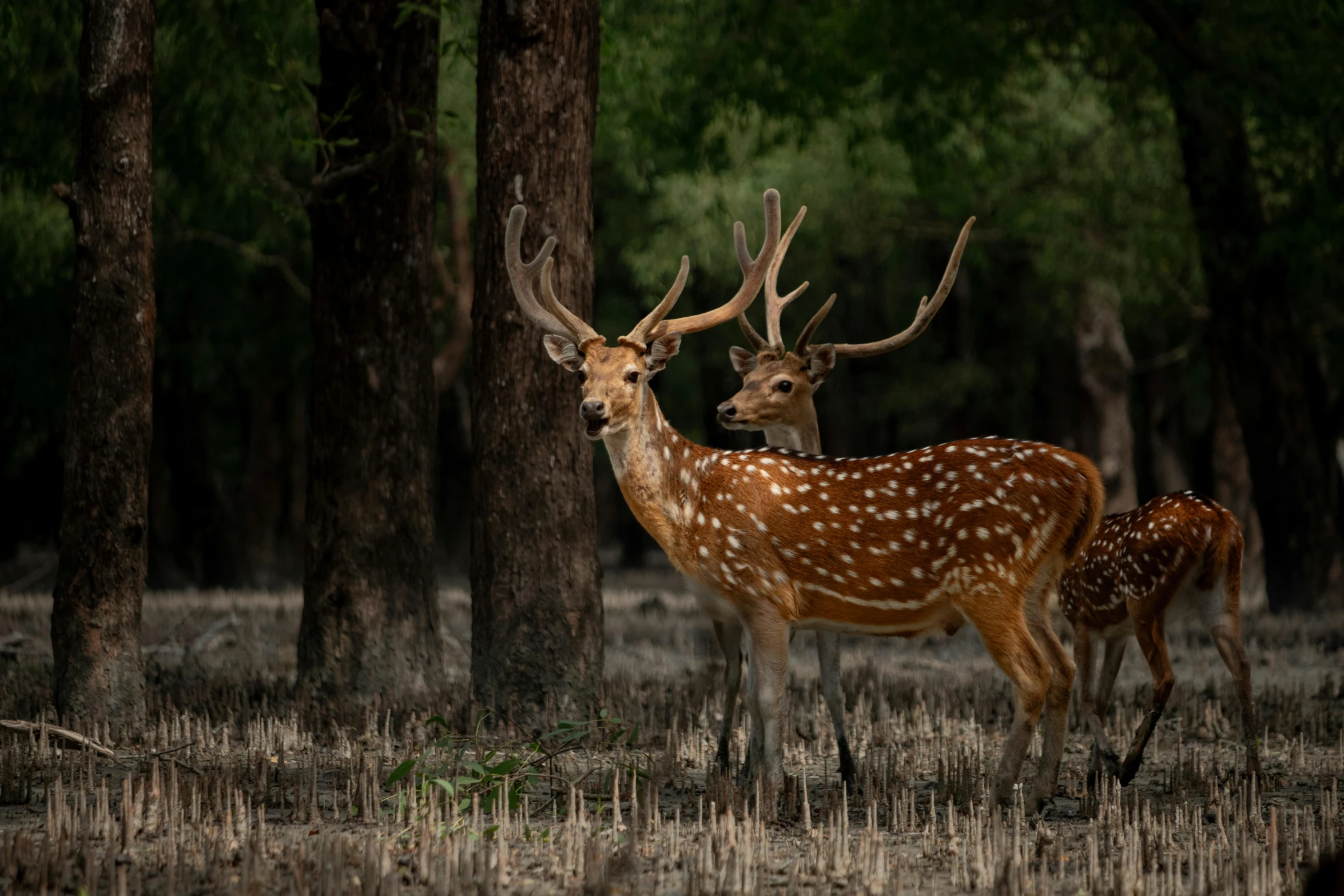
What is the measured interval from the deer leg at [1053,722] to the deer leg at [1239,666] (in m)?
1.00

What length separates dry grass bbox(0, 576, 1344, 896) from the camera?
17.1 feet

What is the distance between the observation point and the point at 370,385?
988 cm

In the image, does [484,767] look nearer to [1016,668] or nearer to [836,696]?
[836,696]

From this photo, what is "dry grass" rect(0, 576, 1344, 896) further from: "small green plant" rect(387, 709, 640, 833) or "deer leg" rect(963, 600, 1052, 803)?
"deer leg" rect(963, 600, 1052, 803)

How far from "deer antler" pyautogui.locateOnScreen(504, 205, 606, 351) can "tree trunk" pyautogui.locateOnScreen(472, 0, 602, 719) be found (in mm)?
1085

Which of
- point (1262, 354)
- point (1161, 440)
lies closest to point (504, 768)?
point (1262, 354)

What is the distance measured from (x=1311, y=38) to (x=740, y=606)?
9899 mm

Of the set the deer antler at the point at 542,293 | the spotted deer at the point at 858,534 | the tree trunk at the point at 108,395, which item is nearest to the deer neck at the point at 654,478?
the spotted deer at the point at 858,534

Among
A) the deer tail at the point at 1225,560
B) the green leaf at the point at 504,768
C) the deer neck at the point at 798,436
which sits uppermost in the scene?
the deer neck at the point at 798,436

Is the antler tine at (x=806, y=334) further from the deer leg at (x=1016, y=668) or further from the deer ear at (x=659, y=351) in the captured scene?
the deer leg at (x=1016, y=668)

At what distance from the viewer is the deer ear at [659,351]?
6.93 m

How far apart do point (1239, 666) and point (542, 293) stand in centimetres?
377

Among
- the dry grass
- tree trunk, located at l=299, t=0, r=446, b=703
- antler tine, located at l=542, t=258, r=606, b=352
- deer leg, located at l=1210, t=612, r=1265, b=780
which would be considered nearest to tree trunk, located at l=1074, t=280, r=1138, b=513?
the dry grass

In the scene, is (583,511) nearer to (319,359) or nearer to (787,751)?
(787,751)
